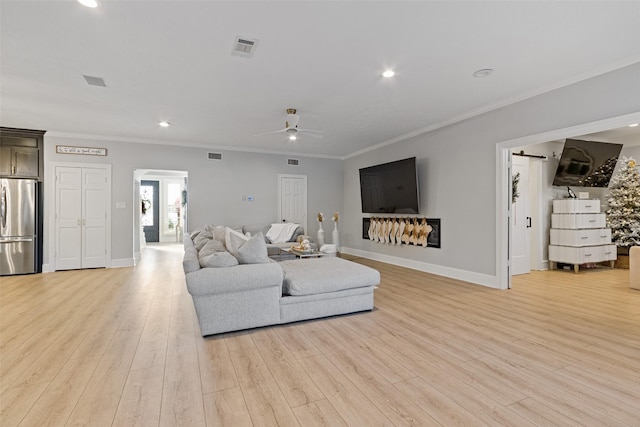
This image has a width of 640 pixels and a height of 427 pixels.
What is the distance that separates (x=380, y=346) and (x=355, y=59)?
2.76 metres

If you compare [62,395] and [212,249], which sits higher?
[212,249]

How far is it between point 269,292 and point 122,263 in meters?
5.09

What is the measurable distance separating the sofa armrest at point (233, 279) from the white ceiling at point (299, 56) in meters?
2.10

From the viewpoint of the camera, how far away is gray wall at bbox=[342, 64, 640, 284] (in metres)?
3.44

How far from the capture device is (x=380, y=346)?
2668 mm

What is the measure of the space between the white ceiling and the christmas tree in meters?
4.11

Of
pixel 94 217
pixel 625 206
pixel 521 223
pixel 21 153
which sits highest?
pixel 21 153

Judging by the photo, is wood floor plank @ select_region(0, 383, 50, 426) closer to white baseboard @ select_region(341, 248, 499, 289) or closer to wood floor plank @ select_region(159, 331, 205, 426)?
wood floor plank @ select_region(159, 331, 205, 426)

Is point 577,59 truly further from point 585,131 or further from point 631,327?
point 631,327

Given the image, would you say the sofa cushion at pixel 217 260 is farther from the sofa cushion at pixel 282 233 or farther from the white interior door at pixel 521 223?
the white interior door at pixel 521 223

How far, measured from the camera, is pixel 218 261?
304cm

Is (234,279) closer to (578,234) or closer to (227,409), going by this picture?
(227,409)

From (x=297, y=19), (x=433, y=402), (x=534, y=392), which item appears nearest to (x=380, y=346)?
(x=433, y=402)

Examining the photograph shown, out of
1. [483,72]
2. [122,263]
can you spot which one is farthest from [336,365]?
[122,263]
